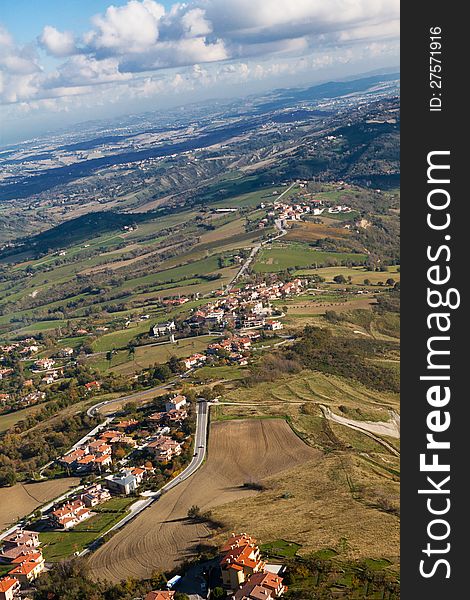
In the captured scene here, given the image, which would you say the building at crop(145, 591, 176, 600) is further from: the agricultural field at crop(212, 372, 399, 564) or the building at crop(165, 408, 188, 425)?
the building at crop(165, 408, 188, 425)

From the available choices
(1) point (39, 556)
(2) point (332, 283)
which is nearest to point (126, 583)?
(1) point (39, 556)

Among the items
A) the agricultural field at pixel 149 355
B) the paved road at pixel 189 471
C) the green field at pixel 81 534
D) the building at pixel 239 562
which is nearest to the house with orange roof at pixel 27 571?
the green field at pixel 81 534

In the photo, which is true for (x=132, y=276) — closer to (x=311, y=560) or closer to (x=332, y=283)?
(x=332, y=283)

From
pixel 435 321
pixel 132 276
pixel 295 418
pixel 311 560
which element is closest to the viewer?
pixel 435 321

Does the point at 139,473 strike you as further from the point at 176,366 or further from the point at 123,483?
the point at 176,366

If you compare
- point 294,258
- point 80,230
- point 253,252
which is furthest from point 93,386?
point 80,230
